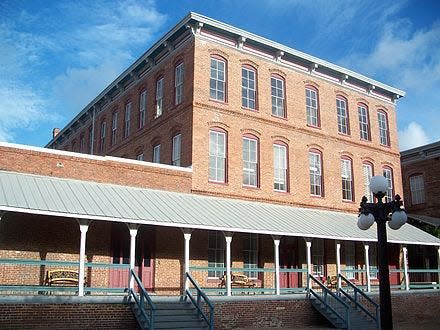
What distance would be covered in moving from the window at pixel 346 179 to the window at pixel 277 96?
4.85 metres

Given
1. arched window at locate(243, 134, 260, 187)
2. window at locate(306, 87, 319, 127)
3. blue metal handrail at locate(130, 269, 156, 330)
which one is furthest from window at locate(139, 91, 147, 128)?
blue metal handrail at locate(130, 269, 156, 330)

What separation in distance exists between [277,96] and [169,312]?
13.2 metres

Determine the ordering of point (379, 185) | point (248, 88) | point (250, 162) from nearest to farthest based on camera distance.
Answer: point (379, 185) → point (250, 162) → point (248, 88)

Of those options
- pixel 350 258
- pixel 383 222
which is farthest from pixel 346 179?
pixel 383 222

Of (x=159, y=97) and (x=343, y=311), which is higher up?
(x=159, y=97)

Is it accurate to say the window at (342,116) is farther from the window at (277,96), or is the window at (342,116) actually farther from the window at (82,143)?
the window at (82,143)

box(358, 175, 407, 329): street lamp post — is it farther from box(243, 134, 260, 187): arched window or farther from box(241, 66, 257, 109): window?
box(241, 66, 257, 109): window

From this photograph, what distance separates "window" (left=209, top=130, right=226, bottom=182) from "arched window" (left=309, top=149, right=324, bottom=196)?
549cm

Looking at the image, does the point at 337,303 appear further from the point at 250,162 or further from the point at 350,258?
the point at 250,162

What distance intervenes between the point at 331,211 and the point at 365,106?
7.16 meters

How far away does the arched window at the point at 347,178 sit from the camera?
1075 inches

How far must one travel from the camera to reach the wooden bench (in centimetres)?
1664

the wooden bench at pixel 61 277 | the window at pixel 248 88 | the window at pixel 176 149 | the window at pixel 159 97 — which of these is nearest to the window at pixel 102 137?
the window at pixel 159 97

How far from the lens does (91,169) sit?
19.0m
